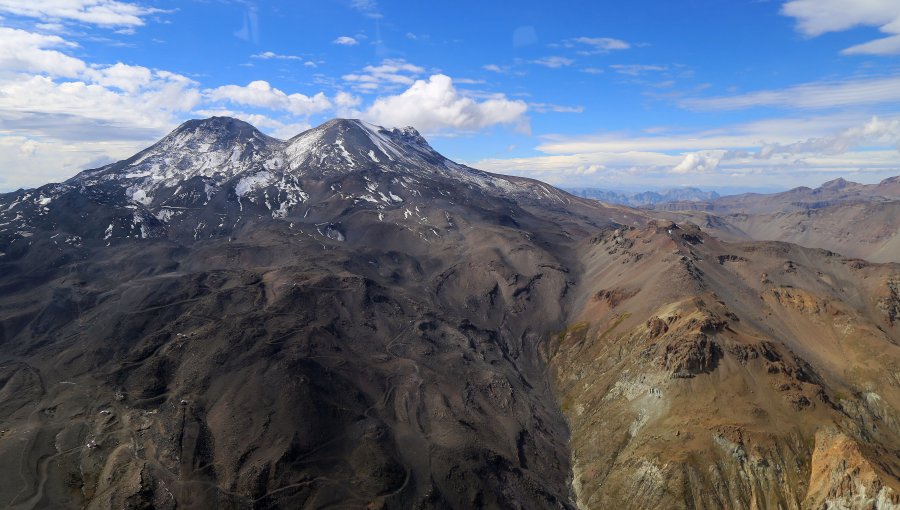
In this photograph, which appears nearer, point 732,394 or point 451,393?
point 732,394

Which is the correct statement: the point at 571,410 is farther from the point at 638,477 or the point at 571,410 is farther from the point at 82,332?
the point at 82,332

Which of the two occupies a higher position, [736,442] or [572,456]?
[736,442]

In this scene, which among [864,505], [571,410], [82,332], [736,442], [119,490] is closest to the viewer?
[864,505]

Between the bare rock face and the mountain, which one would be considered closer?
the bare rock face

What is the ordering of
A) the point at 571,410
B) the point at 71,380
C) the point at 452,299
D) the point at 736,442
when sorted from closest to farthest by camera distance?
the point at 736,442 < the point at 71,380 < the point at 571,410 < the point at 452,299

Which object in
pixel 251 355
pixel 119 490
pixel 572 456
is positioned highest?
pixel 251 355

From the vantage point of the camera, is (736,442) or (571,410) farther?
(571,410)

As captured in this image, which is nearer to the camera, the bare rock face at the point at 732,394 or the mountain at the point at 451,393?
the bare rock face at the point at 732,394

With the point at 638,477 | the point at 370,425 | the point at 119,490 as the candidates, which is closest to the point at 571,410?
the point at 638,477

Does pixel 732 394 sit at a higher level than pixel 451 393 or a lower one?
higher
